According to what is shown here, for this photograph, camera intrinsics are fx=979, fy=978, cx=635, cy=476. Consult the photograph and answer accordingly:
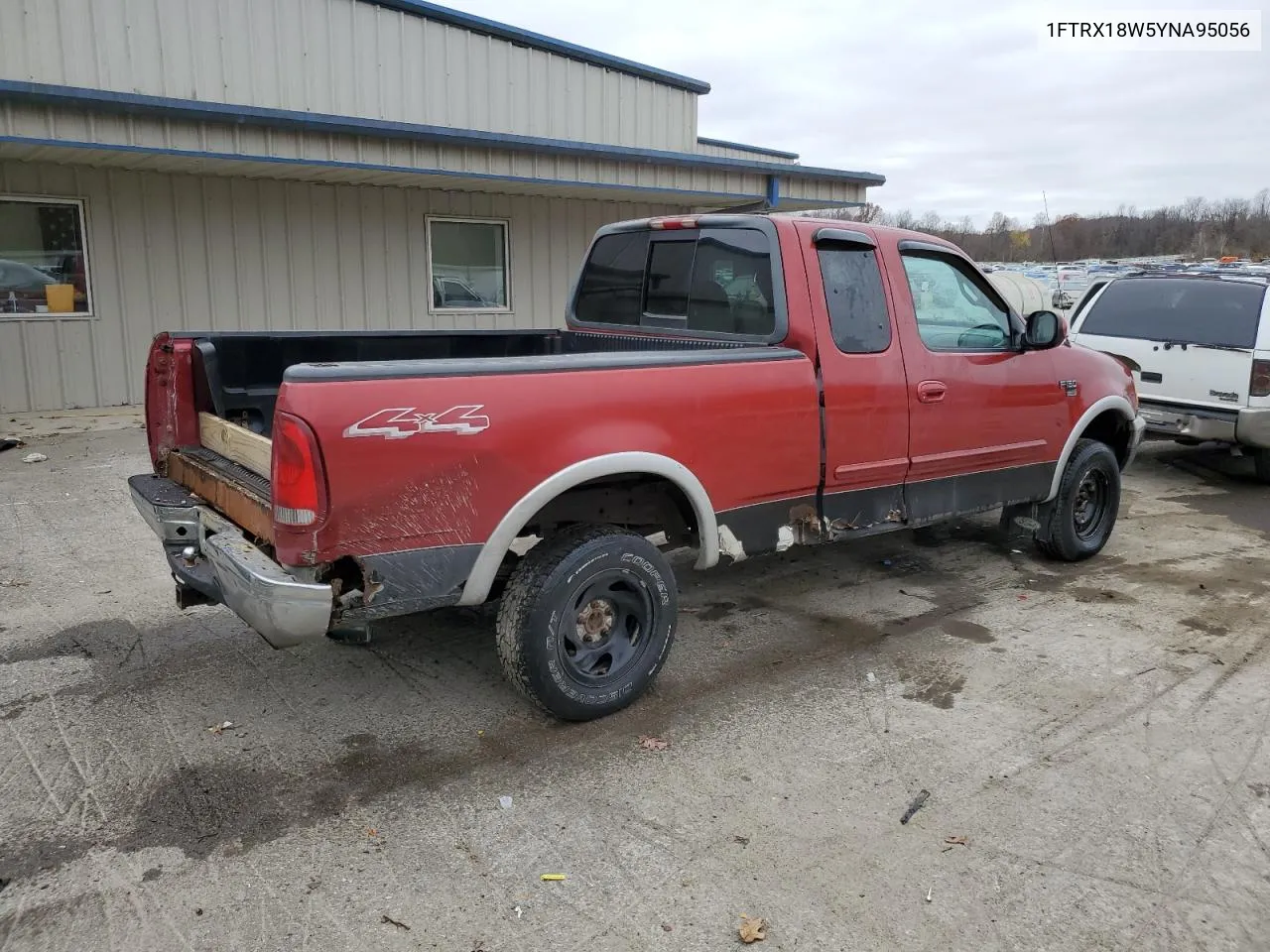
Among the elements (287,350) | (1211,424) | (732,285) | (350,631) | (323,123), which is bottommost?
(350,631)

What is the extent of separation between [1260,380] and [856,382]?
5.58 m

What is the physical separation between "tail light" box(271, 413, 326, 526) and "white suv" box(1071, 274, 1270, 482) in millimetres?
7938

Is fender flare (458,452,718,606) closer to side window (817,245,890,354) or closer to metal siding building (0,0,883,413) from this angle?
side window (817,245,890,354)

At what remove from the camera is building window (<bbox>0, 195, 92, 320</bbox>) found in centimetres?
1012

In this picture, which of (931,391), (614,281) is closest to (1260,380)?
(931,391)

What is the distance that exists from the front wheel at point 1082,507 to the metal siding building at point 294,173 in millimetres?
6960

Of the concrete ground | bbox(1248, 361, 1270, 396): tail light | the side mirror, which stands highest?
the side mirror

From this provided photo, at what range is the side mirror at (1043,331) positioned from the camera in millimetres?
5348

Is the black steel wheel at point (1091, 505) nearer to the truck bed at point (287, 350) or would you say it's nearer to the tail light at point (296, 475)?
the truck bed at point (287, 350)

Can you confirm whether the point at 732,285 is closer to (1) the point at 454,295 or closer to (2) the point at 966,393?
(2) the point at 966,393

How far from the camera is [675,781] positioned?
3.51 metres

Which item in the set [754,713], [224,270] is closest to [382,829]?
[754,713]

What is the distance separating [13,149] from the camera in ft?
30.1

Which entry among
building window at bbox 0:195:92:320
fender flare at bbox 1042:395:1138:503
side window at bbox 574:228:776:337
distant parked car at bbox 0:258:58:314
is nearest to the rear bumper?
fender flare at bbox 1042:395:1138:503
